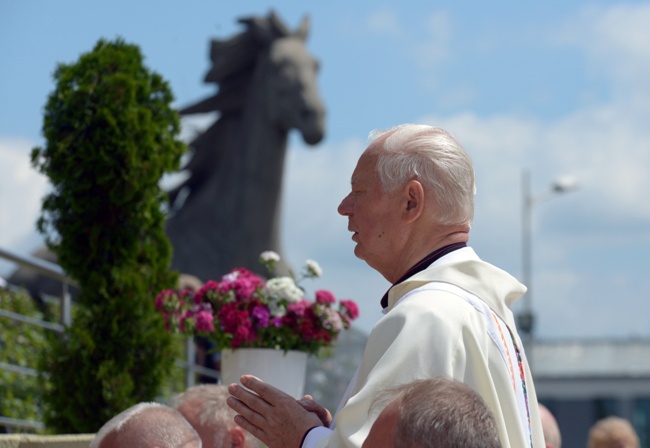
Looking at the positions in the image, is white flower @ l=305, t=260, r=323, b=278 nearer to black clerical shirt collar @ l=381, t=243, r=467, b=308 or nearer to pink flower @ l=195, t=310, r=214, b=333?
pink flower @ l=195, t=310, r=214, b=333

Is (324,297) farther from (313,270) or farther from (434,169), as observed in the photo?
(434,169)

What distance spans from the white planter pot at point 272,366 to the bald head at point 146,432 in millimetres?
1357

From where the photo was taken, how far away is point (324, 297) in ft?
17.2

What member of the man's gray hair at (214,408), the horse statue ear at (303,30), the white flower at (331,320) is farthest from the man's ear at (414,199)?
the horse statue ear at (303,30)

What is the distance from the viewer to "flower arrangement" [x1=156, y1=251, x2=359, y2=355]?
16.6 ft

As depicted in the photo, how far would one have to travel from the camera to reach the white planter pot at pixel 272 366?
499cm

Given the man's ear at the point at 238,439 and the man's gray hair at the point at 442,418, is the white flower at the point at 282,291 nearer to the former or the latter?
the man's ear at the point at 238,439

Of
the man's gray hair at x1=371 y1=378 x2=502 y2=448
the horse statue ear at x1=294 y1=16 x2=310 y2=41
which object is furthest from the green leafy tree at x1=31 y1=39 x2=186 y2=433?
the horse statue ear at x1=294 y1=16 x2=310 y2=41

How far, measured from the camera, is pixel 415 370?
2.82 meters

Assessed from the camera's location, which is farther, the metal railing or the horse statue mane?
the horse statue mane

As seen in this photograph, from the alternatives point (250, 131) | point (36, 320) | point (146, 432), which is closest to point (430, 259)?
point (146, 432)

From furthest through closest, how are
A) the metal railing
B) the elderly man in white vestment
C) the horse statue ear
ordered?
the horse statue ear
the metal railing
the elderly man in white vestment

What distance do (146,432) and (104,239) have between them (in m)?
3.39

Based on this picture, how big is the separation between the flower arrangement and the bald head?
140 cm
